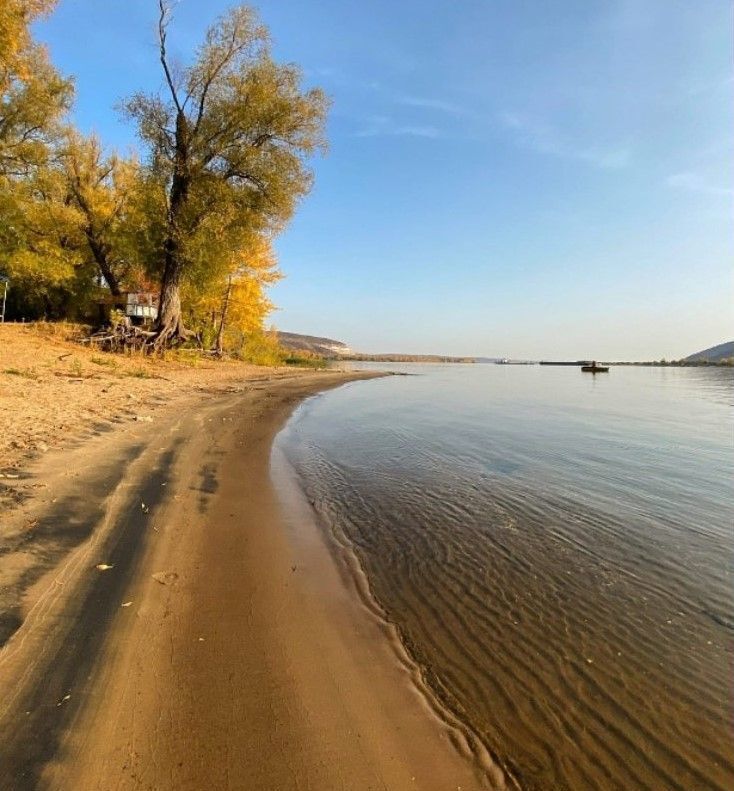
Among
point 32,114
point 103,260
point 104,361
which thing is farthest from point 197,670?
point 103,260

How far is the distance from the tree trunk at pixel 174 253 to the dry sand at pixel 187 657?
1844cm

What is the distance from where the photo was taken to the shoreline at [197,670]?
246 centimetres

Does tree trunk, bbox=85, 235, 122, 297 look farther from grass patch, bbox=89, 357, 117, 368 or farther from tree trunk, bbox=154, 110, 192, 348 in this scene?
grass patch, bbox=89, 357, 117, 368

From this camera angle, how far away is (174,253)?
73.1 ft

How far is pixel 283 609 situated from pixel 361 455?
6924 millimetres

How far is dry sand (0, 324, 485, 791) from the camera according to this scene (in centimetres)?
247

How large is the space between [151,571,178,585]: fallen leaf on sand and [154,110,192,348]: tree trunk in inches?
815

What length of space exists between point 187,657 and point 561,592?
3.72 meters

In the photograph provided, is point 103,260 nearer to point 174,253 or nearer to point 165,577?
Result: point 174,253

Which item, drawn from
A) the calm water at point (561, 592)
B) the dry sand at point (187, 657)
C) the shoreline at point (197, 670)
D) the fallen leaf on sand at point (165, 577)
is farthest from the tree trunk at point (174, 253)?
the fallen leaf on sand at point (165, 577)

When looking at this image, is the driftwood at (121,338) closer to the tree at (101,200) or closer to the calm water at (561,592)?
the tree at (101,200)

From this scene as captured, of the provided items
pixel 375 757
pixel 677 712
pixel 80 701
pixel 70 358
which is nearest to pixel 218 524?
pixel 80 701

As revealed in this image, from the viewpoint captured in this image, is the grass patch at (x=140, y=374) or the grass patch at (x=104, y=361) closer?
the grass patch at (x=140, y=374)

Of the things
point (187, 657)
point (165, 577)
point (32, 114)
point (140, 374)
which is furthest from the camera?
point (32, 114)
